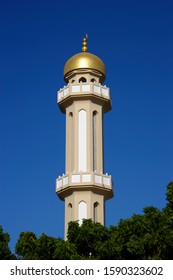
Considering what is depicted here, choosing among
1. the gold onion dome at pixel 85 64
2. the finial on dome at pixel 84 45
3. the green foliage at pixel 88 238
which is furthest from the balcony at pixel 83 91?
the green foliage at pixel 88 238

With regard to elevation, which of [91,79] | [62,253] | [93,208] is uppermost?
[91,79]

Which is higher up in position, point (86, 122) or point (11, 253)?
point (86, 122)

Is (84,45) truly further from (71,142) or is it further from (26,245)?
(26,245)

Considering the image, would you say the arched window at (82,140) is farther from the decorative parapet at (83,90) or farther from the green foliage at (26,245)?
the green foliage at (26,245)

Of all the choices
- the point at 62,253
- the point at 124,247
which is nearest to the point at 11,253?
the point at 62,253

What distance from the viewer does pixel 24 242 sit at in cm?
2317

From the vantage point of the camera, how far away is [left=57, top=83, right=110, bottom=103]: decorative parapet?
3178cm

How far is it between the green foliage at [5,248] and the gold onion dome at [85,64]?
466 inches

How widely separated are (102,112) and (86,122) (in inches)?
63.2

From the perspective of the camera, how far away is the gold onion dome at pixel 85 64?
33.1 m

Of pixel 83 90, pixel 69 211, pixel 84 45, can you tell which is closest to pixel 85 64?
pixel 83 90

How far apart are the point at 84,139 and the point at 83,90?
8.79 ft
